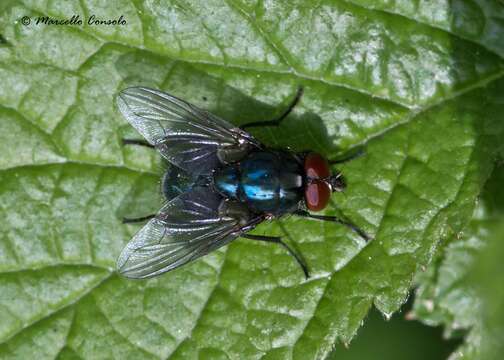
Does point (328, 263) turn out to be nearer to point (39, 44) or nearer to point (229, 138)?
point (229, 138)

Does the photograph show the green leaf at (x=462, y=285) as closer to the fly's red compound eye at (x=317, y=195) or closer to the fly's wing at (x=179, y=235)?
the fly's red compound eye at (x=317, y=195)

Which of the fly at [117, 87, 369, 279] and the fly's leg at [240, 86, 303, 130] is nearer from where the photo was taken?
the fly at [117, 87, 369, 279]

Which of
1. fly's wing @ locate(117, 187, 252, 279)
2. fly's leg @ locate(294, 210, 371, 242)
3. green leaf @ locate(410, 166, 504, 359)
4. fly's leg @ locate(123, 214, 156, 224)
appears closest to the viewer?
fly's wing @ locate(117, 187, 252, 279)

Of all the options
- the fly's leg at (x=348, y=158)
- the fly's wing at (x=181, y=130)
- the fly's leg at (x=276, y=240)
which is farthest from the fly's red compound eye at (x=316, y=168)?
the fly's leg at (x=276, y=240)

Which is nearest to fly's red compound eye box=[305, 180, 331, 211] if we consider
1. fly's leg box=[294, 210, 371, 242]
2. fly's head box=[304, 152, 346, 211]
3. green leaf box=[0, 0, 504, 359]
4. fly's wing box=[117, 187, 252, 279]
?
fly's head box=[304, 152, 346, 211]

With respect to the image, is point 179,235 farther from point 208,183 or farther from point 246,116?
point 246,116

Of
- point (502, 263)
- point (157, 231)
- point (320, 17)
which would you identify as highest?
point (320, 17)

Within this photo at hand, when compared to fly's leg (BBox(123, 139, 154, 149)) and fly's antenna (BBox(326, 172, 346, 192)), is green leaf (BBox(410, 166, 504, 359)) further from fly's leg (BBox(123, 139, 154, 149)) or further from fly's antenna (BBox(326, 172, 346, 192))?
fly's leg (BBox(123, 139, 154, 149))

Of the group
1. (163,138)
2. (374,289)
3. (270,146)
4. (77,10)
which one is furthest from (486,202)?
(77,10)
